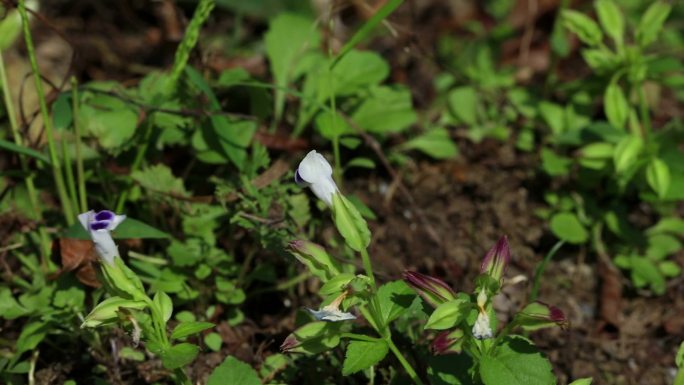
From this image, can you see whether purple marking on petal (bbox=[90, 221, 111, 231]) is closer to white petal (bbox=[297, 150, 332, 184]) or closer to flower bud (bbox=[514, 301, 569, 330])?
white petal (bbox=[297, 150, 332, 184])

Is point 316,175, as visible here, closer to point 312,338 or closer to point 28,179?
point 312,338

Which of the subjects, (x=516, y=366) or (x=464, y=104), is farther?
(x=464, y=104)

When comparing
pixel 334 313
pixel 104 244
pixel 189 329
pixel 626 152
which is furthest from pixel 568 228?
pixel 104 244

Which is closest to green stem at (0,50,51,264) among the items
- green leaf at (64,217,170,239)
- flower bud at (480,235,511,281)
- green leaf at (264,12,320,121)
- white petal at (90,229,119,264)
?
green leaf at (64,217,170,239)

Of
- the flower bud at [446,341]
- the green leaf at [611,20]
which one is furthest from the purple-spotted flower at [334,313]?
the green leaf at [611,20]

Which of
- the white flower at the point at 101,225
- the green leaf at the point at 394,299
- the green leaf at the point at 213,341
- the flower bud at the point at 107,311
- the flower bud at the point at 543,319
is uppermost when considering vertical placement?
the white flower at the point at 101,225

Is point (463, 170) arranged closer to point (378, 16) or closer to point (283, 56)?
point (283, 56)

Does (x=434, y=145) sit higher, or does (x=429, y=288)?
(x=429, y=288)

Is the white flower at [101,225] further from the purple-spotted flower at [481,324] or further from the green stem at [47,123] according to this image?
the purple-spotted flower at [481,324]
